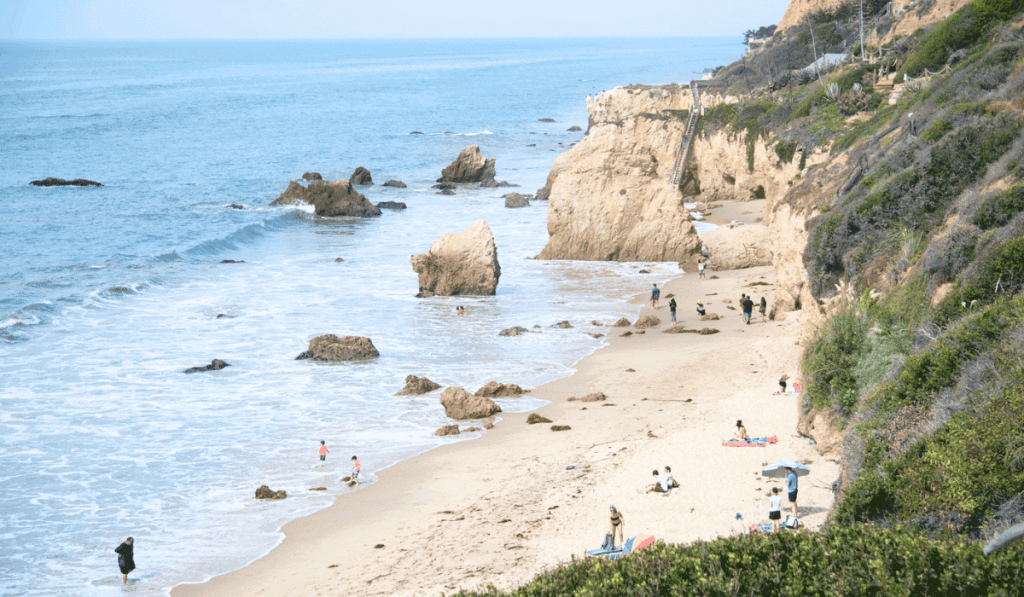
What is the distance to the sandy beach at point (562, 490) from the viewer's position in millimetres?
13844

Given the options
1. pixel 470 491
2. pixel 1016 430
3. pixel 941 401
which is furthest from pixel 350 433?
pixel 1016 430

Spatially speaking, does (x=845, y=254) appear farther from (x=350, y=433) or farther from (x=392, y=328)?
(x=392, y=328)

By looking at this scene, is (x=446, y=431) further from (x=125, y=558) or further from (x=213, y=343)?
(x=213, y=343)

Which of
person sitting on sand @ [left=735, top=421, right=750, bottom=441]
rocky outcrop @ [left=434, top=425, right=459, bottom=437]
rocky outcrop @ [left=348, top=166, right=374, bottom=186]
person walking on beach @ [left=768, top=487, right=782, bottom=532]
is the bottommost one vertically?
rocky outcrop @ [left=434, top=425, right=459, bottom=437]

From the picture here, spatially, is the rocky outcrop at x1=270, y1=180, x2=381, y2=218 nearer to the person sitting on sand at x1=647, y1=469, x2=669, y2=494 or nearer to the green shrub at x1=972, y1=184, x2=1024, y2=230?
the person sitting on sand at x1=647, y1=469, x2=669, y2=494

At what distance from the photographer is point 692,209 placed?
150ft

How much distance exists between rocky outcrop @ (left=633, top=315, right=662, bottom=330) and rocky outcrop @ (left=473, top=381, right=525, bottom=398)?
679 centimetres

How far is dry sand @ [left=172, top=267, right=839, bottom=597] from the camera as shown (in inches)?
545

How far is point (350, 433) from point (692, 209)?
29773 mm

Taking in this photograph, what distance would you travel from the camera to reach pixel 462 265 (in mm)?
33062

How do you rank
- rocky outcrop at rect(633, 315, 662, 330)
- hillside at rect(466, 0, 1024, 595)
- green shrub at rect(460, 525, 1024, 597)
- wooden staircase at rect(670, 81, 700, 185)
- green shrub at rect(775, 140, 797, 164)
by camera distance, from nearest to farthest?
green shrub at rect(460, 525, 1024, 597) → hillside at rect(466, 0, 1024, 595) → rocky outcrop at rect(633, 315, 662, 330) → green shrub at rect(775, 140, 797, 164) → wooden staircase at rect(670, 81, 700, 185)

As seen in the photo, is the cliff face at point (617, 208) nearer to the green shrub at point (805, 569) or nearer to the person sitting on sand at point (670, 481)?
the person sitting on sand at point (670, 481)

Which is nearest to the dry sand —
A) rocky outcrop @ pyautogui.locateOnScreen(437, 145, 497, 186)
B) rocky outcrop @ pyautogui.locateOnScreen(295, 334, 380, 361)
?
rocky outcrop @ pyautogui.locateOnScreen(295, 334, 380, 361)

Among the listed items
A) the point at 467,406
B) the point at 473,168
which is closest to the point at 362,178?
the point at 473,168
